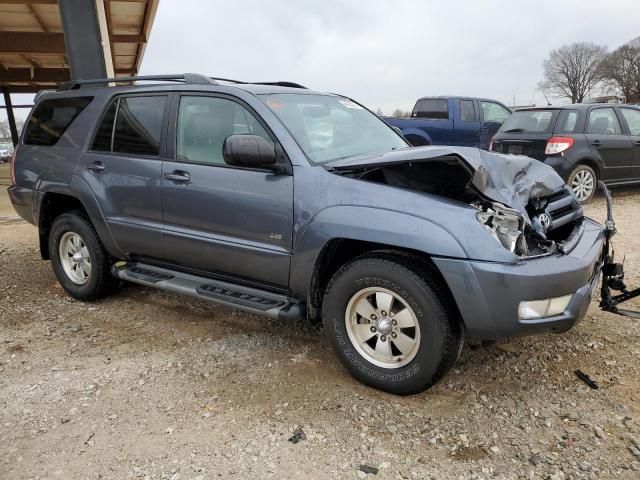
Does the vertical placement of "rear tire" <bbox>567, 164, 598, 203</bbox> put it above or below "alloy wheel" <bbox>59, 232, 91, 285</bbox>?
above

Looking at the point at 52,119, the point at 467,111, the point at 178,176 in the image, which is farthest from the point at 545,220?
the point at 467,111

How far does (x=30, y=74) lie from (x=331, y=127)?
63.6 ft

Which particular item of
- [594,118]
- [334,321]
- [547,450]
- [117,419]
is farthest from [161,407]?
[594,118]

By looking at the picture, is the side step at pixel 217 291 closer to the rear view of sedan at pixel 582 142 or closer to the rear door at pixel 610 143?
the rear view of sedan at pixel 582 142

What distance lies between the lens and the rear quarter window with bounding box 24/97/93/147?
4.42m

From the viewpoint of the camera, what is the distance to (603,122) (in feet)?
27.1

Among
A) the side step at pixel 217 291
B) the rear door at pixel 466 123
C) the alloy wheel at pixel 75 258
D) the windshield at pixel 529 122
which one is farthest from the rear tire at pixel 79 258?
the rear door at pixel 466 123

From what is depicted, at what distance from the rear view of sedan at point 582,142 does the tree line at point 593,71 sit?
66.3 meters

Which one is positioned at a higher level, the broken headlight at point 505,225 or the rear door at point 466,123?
the rear door at point 466,123

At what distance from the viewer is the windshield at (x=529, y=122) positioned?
8.16 metres

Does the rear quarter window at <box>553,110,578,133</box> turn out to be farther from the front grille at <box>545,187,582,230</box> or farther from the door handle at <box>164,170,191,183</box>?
the door handle at <box>164,170,191,183</box>

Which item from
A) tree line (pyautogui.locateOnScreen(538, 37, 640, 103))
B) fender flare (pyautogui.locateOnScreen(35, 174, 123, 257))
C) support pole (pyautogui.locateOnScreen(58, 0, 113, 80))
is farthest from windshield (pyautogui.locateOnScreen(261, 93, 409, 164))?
tree line (pyautogui.locateOnScreen(538, 37, 640, 103))

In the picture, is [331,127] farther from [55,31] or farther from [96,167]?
[55,31]

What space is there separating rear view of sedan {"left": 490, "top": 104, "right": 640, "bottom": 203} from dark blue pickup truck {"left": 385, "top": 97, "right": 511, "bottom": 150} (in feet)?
10.2
